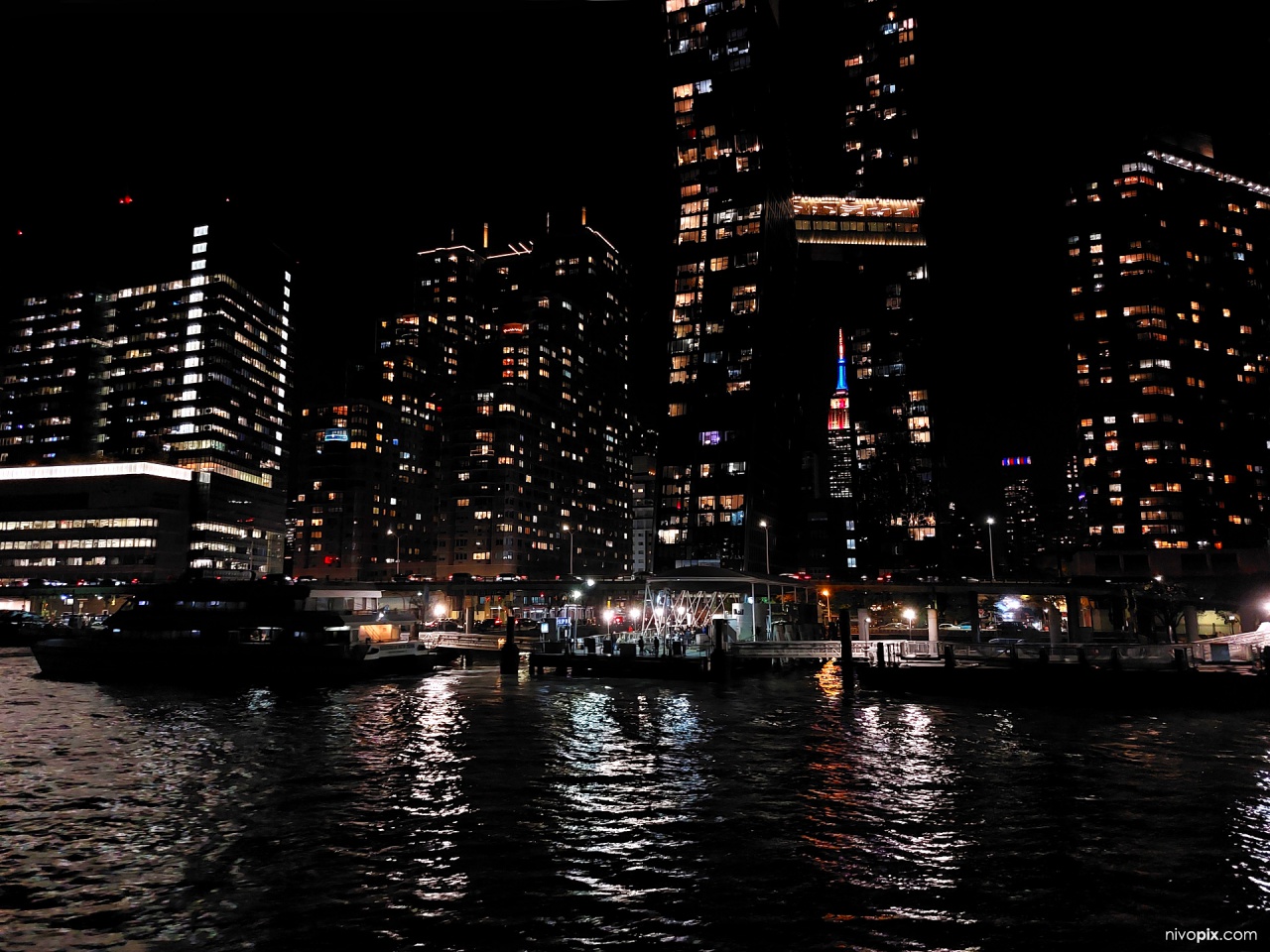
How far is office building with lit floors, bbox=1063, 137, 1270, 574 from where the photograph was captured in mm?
169125

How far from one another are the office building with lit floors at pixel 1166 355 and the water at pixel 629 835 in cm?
16087

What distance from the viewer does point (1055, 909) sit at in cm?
1371

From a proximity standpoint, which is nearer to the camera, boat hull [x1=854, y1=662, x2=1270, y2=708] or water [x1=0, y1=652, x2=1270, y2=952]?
water [x1=0, y1=652, x2=1270, y2=952]

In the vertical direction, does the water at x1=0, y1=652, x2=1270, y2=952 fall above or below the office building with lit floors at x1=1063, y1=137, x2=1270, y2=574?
below

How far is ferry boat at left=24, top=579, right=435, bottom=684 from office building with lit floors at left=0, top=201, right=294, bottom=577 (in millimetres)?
129290

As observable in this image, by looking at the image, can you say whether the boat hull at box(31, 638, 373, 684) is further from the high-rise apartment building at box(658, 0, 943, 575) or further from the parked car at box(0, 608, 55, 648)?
the high-rise apartment building at box(658, 0, 943, 575)

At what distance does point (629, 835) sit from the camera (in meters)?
18.3

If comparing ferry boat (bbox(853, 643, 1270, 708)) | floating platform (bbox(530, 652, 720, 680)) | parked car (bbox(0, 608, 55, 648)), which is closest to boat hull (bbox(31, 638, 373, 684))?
floating platform (bbox(530, 652, 720, 680))

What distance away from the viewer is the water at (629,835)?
13016 millimetres

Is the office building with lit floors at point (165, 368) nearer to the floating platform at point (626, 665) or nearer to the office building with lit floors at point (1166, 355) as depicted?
the floating platform at point (626, 665)

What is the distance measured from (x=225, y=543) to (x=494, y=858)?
594 feet

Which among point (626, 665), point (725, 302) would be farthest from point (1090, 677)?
point (725, 302)

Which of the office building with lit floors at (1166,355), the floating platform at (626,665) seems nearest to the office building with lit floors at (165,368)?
the floating platform at (626,665)

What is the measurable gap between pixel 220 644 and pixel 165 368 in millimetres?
159443
